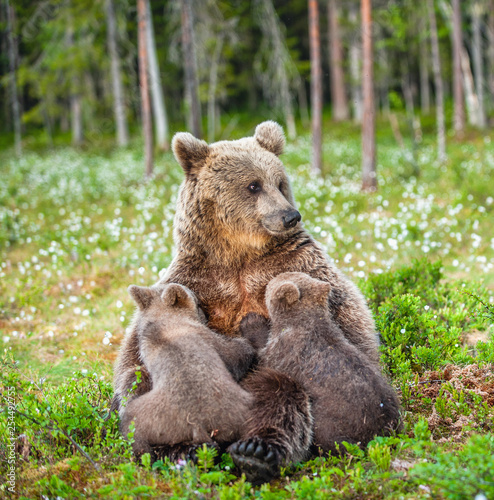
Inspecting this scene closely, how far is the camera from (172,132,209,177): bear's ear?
429 centimetres

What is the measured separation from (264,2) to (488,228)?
45.6 feet

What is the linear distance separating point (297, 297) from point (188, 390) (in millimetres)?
948

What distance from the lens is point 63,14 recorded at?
2288cm

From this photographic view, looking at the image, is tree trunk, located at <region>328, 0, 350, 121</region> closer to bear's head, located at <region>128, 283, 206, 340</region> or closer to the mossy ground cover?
the mossy ground cover

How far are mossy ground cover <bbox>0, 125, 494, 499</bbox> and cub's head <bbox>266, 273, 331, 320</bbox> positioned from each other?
92cm

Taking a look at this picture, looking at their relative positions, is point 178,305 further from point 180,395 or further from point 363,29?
point 363,29

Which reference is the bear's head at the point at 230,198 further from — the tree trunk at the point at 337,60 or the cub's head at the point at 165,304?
the tree trunk at the point at 337,60

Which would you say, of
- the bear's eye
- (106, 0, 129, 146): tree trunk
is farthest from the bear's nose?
(106, 0, 129, 146): tree trunk

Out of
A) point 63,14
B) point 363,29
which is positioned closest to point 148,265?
point 363,29

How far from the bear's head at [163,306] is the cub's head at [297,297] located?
54 cm

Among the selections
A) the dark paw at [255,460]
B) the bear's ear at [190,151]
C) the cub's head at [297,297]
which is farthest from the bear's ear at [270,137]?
the dark paw at [255,460]

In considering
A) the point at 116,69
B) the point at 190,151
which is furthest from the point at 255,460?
the point at 116,69

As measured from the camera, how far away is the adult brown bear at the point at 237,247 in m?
3.96

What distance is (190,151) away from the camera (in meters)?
4.31
